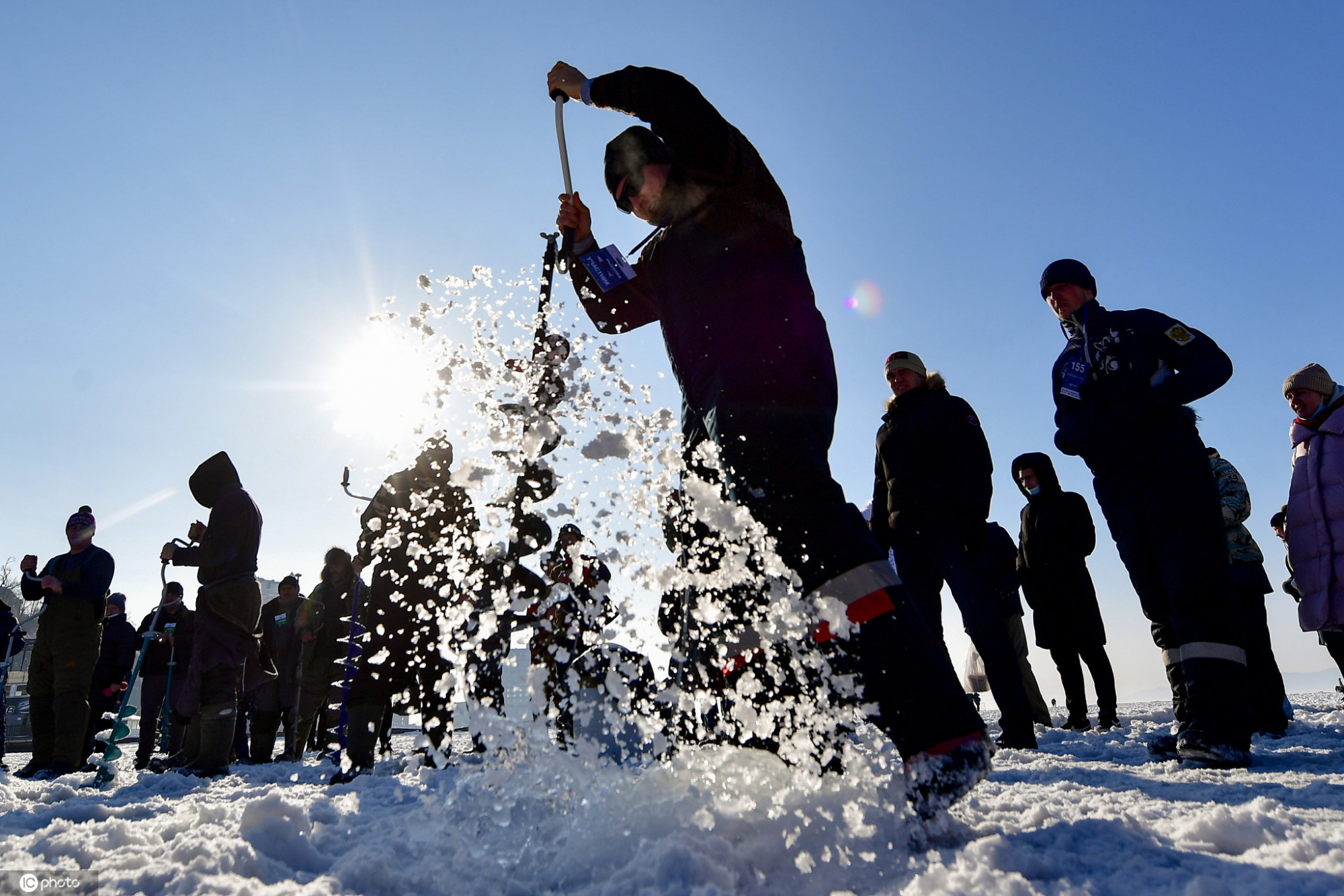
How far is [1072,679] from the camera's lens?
5.17 metres

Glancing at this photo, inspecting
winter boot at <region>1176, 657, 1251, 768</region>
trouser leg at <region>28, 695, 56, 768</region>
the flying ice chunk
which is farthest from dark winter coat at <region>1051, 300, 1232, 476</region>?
trouser leg at <region>28, 695, 56, 768</region>

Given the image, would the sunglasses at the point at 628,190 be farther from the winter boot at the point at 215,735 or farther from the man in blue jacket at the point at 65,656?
the man in blue jacket at the point at 65,656

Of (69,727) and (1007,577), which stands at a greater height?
(1007,577)

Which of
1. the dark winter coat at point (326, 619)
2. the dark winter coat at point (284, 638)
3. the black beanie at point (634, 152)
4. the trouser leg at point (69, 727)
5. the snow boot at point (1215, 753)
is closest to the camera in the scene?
the black beanie at point (634, 152)

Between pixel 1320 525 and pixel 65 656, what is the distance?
23.4 feet

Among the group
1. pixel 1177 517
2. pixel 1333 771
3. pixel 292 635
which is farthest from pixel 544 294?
pixel 292 635

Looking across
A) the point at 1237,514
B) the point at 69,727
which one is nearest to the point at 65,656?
the point at 69,727

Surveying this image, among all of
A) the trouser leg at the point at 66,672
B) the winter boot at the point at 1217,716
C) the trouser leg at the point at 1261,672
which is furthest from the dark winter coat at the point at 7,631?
the trouser leg at the point at 1261,672

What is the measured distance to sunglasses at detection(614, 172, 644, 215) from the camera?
6.88 feet

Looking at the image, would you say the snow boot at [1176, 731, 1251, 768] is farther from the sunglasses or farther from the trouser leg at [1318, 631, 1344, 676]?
the trouser leg at [1318, 631, 1344, 676]

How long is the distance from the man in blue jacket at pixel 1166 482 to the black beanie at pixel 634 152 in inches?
80.6

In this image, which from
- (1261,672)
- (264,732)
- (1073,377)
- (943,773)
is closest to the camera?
(943,773)

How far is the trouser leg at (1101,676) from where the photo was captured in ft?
16.6

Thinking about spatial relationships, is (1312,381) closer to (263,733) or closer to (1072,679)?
(1072,679)
